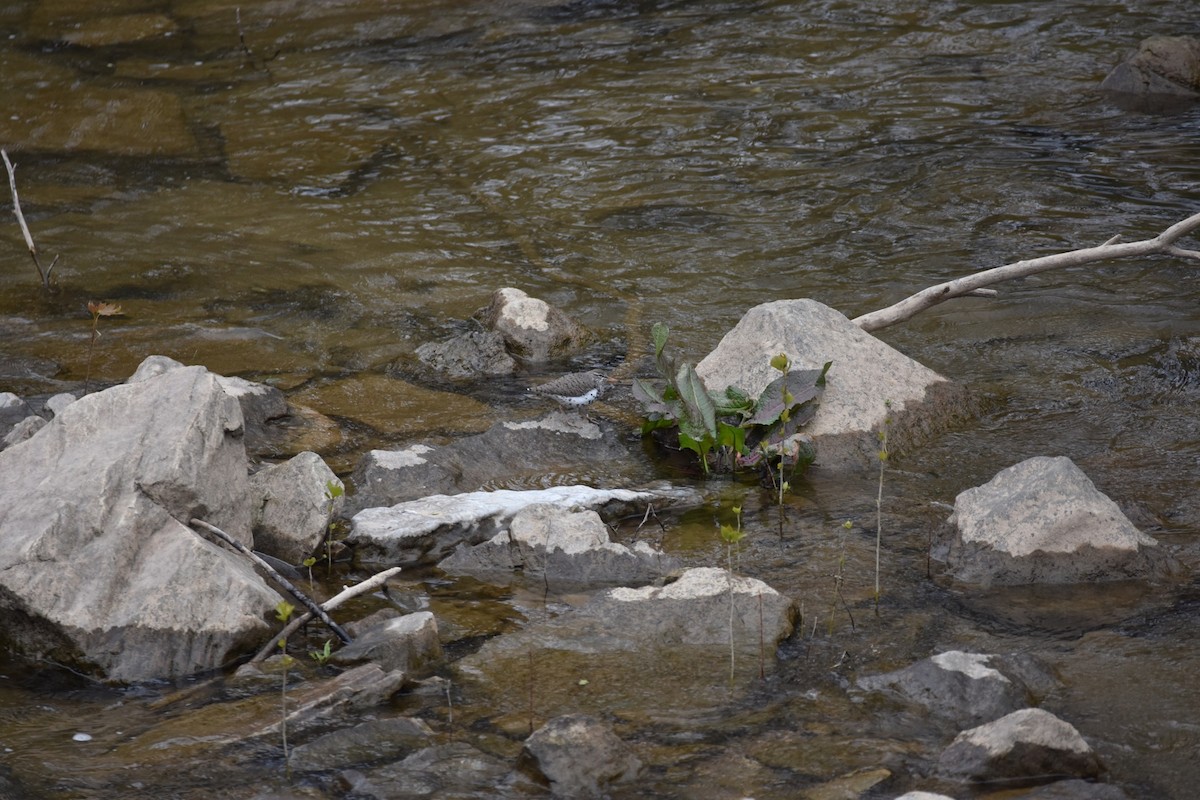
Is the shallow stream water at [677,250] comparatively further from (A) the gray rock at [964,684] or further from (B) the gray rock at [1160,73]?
(B) the gray rock at [1160,73]

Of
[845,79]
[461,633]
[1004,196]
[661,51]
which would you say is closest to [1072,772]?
[461,633]

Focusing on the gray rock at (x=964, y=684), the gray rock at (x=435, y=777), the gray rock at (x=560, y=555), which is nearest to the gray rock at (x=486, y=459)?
A: the gray rock at (x=560, y=555)

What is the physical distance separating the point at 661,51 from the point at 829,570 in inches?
340

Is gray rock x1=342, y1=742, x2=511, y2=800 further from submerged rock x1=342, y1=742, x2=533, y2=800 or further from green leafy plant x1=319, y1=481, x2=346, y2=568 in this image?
green leafy plant x1=319, y1=481, x2=346, y2=568

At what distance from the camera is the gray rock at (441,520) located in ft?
13.9

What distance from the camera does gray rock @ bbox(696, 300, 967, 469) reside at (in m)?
4.88

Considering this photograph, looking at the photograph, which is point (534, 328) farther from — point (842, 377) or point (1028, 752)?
point (1028, 752)

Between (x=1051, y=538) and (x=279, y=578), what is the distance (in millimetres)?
2331

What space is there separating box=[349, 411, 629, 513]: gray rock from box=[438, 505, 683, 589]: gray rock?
1.63ft

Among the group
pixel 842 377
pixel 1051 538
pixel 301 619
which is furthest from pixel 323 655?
pixel 842 377

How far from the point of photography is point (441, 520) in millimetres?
4266

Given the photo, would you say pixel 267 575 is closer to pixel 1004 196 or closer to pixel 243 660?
pixel 243 660

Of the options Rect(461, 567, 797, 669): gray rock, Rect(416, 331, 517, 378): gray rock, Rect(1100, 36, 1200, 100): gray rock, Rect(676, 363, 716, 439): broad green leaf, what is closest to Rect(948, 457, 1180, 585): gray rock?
Rect(461, 567, 797, 669): gray rock

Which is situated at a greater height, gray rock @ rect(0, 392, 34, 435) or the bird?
gray rock @ rect(0, 392, 34, 435)
